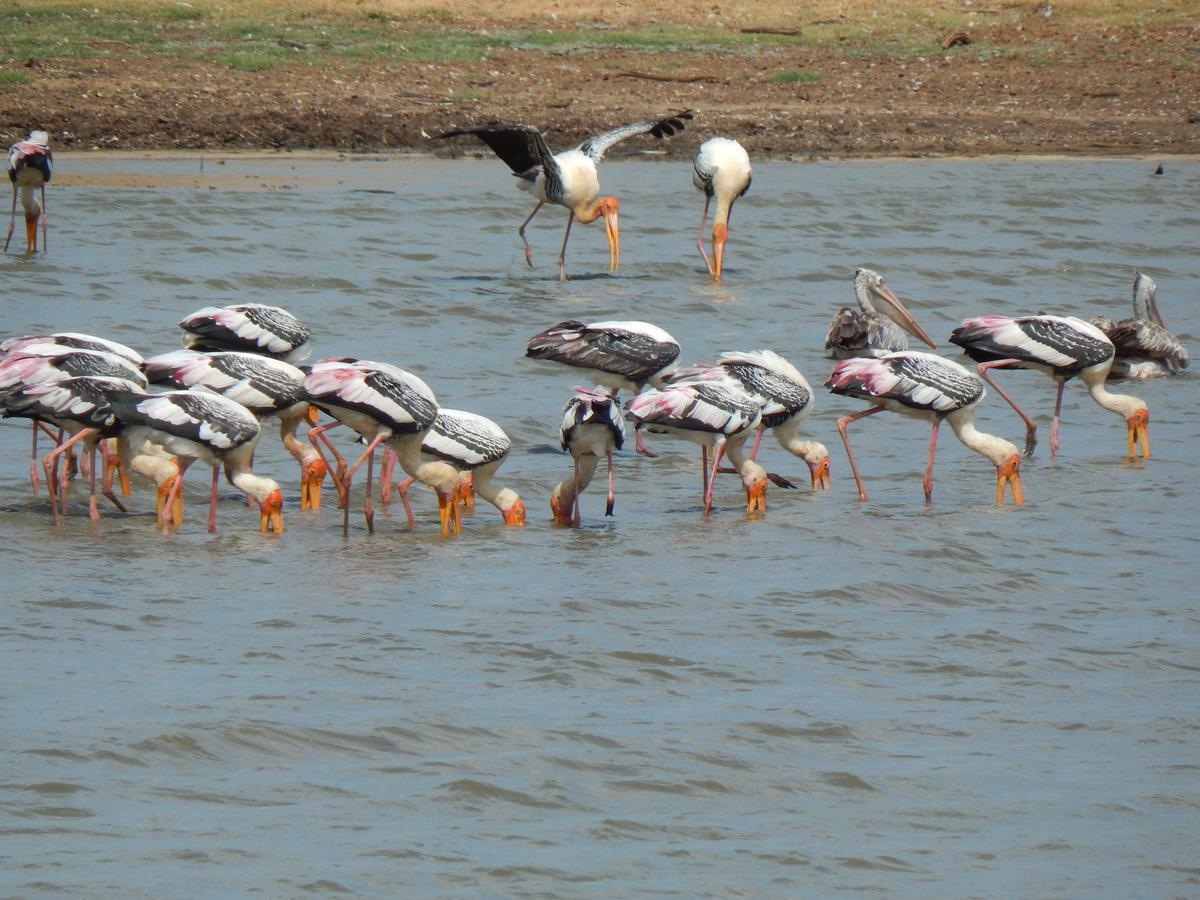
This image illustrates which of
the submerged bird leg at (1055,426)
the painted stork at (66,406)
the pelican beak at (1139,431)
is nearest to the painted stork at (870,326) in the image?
the submerged bird leg at (1055,426)

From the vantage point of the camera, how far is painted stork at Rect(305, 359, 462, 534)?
8.27 m

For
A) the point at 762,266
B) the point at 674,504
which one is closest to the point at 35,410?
the point at 674,504

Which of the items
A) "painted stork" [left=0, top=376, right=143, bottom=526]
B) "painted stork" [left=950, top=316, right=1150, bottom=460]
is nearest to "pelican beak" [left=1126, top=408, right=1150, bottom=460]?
"painted stork" [left=950, top=316, right=1150, bottom=460]

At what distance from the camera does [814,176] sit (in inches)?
835

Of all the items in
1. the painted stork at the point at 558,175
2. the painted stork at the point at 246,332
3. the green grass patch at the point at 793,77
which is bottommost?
the painted stork at the point at 246,332

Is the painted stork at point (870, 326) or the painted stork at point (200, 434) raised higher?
the painted stork at point (870, 326)

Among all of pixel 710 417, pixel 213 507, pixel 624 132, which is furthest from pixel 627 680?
pixel 624 132

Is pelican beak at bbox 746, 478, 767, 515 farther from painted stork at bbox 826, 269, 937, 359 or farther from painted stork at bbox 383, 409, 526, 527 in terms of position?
painted stork at bbox 826, 269, 937, 359

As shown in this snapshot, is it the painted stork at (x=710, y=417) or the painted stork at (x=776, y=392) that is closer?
the painted stork at (x=710, y=417)

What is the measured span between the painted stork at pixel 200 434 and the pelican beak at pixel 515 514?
1.01 metres

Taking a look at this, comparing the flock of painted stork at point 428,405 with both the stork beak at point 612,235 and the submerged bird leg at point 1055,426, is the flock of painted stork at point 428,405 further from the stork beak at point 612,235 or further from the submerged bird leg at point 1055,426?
the stork beak at point 612,235

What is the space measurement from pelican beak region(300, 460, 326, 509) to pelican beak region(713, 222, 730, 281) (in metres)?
7.54

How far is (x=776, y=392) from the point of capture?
932cm

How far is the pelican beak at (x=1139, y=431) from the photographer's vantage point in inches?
410
